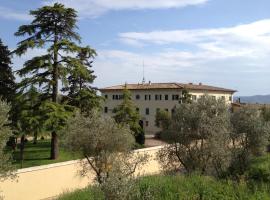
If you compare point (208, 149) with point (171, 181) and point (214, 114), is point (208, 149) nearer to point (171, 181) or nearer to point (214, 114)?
point (214, 114)

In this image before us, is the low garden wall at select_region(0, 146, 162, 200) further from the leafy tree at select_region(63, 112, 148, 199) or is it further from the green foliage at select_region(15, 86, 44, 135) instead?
the green foliage at select_region(15, 86, 44, 135)

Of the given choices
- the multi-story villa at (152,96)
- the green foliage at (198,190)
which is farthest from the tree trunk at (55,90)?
the multi-story villa at (152,96)

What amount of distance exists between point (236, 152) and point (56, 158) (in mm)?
14755

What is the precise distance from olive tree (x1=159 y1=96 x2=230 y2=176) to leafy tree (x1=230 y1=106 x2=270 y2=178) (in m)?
5.44

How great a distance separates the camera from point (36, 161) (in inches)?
1328

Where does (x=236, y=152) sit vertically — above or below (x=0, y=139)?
below

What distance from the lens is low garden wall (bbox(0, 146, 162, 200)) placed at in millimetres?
20867

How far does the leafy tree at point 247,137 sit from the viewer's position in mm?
27688

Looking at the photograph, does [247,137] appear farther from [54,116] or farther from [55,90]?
[55,90]

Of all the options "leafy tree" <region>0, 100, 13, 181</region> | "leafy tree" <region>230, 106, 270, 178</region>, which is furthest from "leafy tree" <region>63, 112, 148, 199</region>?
"leafy tree" <region>230, 106, 270, 178</region>

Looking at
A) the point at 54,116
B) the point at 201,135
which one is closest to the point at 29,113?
the point at 54,116

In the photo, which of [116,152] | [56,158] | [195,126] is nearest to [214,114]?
[195,126]

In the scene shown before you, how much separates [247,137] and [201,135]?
28.1 feet

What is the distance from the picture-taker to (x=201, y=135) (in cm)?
2123
